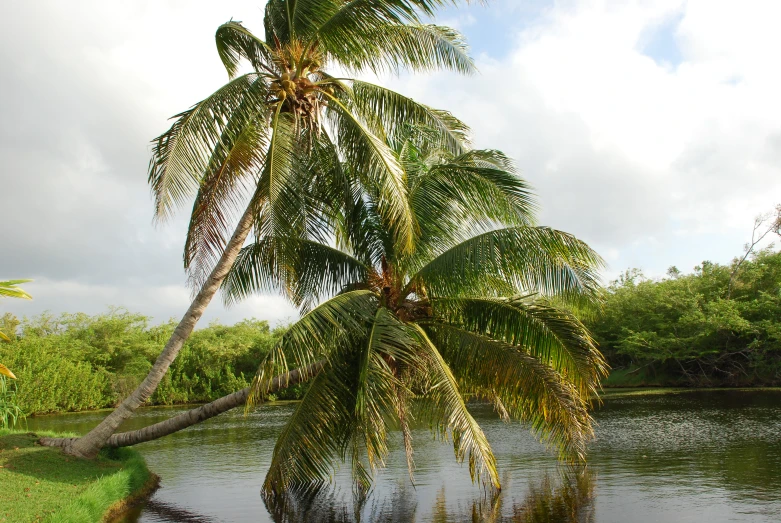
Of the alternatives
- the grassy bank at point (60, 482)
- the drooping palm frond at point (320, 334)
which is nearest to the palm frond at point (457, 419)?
the drooping palm frond at point (320, 334)

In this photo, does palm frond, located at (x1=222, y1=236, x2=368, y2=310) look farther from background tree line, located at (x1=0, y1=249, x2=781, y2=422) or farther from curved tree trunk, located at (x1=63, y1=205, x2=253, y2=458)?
background tree line, located at (x1=0, y1=249, x2=781, y2=422)

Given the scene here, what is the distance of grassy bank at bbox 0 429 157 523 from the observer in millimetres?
8375

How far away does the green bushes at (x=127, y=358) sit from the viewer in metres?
34.2

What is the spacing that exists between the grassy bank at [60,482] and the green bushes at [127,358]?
75.3 feet

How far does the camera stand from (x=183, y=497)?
11734 mm

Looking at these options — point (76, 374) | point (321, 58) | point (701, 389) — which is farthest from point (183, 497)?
point (701, 389)

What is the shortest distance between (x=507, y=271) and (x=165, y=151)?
5.76m

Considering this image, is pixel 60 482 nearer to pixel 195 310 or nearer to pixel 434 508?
pixel 195 310

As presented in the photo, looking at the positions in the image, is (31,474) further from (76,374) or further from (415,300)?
(76,374)

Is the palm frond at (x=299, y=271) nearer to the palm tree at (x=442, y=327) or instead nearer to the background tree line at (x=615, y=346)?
the palm tree at (x=442, y=327)

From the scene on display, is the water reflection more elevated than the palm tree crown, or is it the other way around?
the palm tree crown

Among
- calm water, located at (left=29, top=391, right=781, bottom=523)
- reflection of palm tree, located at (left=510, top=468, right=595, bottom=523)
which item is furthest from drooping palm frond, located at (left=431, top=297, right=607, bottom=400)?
calm water, located at (left=29, top=391, right=781, bottom=523)

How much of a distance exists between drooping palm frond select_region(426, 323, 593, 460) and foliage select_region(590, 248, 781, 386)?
2210 cm

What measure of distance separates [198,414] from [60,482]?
7.58 ft
